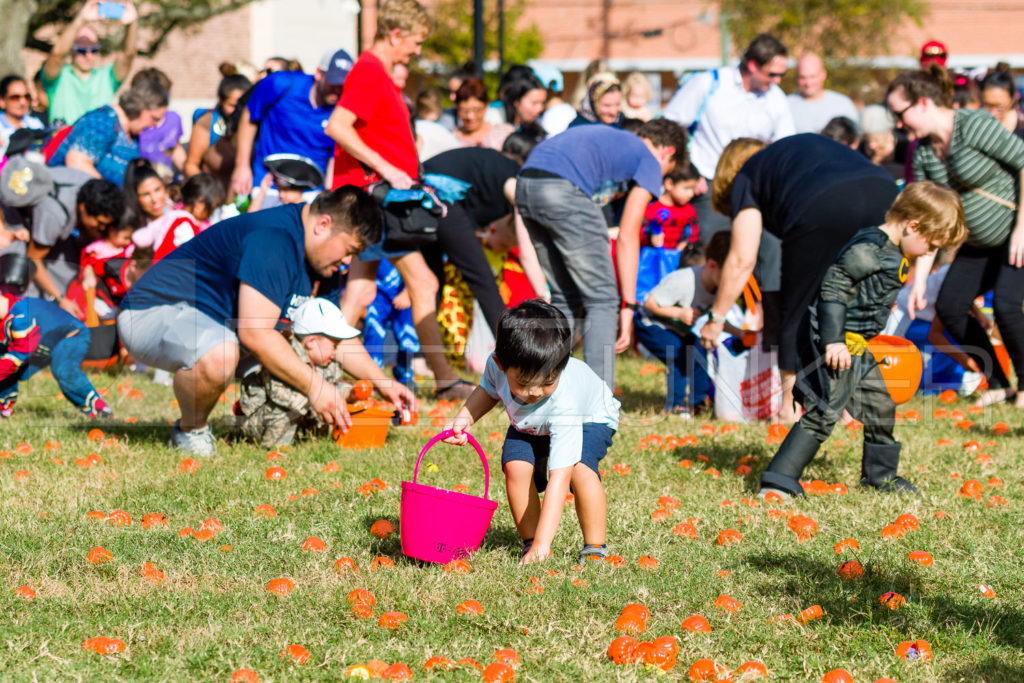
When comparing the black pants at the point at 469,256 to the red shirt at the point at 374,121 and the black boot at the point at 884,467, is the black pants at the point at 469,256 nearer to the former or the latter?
the red shirt at the point at 374,121

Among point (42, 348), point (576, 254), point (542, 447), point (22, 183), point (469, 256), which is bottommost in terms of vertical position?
point (42, 348)

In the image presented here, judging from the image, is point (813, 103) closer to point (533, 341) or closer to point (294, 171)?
point (294, 171)

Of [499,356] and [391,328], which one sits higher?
[499,356]

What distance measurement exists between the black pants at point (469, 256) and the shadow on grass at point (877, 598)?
340 cm

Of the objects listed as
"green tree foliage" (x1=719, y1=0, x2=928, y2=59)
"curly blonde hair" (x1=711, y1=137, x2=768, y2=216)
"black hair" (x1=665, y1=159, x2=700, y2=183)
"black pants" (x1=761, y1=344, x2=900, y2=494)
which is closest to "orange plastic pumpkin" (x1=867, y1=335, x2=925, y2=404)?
"black pants" (x1=761, y1=344, x2=900, y2=494)

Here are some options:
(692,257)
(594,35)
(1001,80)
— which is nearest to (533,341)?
(692,257)

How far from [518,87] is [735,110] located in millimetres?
1851

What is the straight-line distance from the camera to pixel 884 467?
5250mm

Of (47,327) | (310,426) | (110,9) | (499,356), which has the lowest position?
(310,426)

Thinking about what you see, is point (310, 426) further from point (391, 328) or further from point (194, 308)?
point (391, 328)

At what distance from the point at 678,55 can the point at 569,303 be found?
32.2m

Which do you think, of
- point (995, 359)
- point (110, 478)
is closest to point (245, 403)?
point (110, 478)

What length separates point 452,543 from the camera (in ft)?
12.7

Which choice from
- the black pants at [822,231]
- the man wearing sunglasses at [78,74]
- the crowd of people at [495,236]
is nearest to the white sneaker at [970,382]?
the crowd of people at [495,236]
